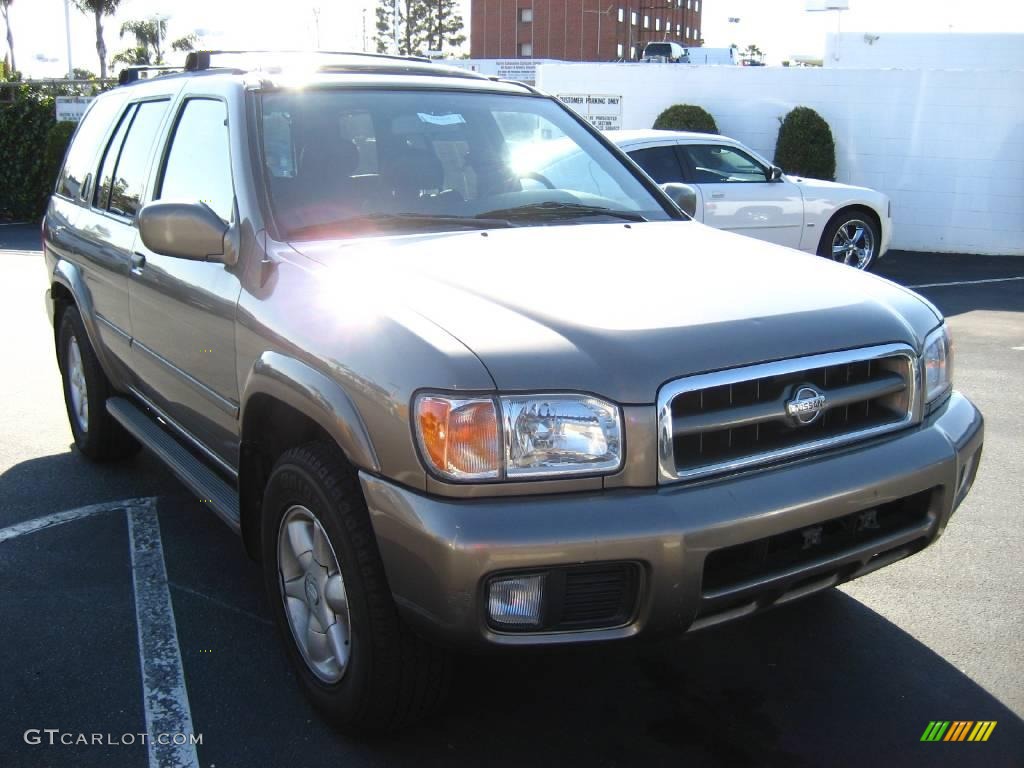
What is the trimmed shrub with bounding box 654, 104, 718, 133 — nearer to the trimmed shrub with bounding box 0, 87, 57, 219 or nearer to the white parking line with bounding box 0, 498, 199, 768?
the white parking line with bounding box 0, 498, 199, 768

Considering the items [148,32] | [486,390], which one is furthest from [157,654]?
[148,32]

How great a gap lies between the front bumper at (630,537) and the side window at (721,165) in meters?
8.47

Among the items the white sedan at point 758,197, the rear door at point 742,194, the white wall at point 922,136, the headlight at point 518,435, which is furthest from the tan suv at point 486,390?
the white wall at point 922,136

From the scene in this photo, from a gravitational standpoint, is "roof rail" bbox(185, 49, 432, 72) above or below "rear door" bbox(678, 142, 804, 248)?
above

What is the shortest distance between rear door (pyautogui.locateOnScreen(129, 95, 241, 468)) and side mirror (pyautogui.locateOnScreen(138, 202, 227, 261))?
0.35 feet

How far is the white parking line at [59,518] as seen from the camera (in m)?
4.62

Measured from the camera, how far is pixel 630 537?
243 centimetres

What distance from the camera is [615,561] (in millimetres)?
2439

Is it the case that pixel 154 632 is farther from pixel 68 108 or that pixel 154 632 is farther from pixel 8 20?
pixel 8 20

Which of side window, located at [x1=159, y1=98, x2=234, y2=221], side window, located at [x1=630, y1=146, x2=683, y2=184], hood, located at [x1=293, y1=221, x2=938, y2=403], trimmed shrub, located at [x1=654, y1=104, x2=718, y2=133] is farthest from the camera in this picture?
trimmed shrub, located at [x1=654, y1=104, x2=718, y2=133]

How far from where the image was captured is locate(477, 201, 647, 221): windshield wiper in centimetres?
378

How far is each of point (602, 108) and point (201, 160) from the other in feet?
50.2

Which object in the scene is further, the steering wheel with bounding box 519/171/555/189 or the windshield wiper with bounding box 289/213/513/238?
Answer: the steering wheel with bounding box 519/171/555/189

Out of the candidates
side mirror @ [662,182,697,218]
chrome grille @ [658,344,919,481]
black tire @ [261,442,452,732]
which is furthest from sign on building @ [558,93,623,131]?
black tire @ [261,442,452,732]
